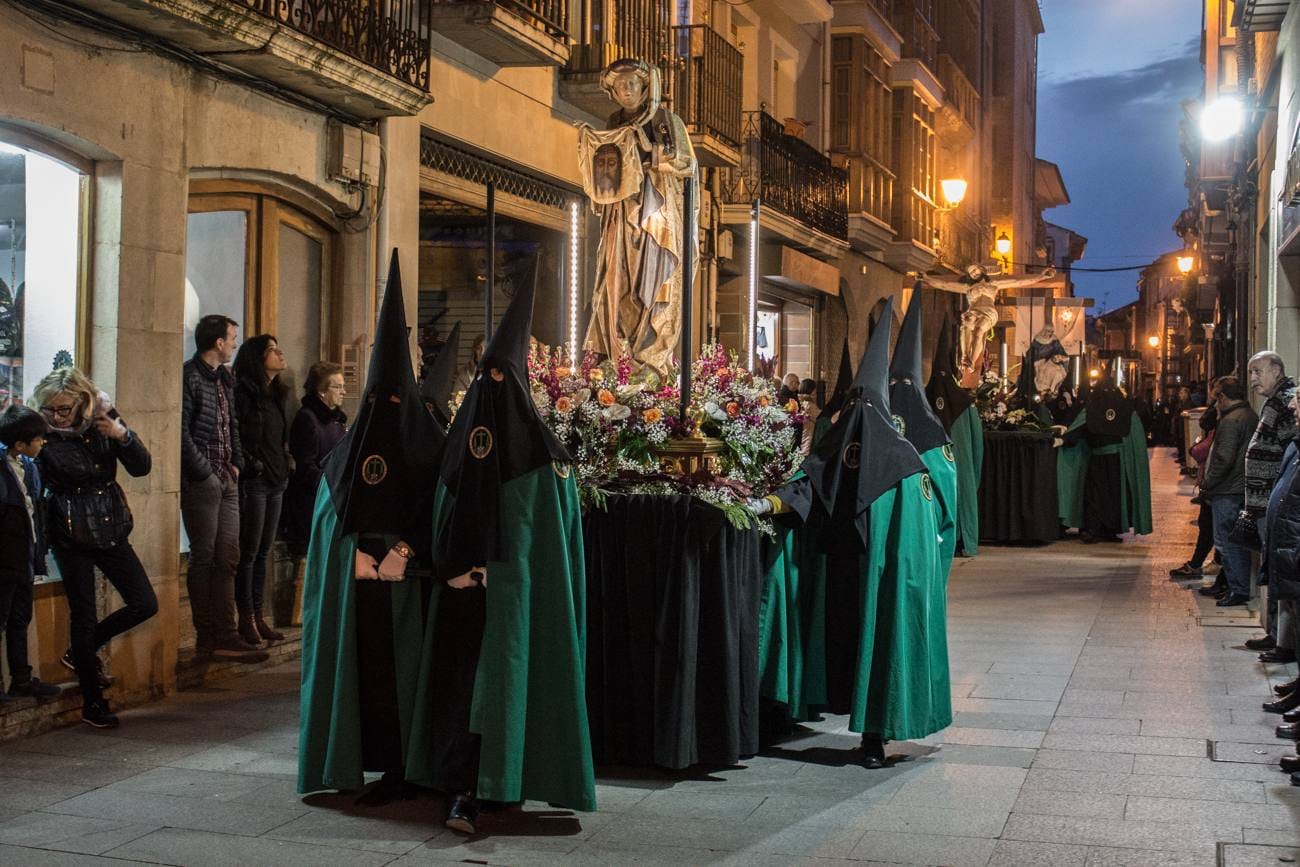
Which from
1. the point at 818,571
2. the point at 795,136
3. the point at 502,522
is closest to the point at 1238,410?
Answer: the point at 818,571

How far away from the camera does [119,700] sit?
341 inches

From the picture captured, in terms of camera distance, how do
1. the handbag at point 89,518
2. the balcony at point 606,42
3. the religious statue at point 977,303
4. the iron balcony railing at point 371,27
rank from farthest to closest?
the religious statue at point 977,303 < the balcony at point 606,42 < the iron balcony railing at point 371,27 < the handbag at point 89,518

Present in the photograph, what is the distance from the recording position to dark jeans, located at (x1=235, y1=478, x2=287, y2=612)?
9.86m

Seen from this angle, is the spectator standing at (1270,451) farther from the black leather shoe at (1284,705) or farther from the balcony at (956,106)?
the balcony at (956,106)

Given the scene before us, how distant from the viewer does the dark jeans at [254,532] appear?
9.86m

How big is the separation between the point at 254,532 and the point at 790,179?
13.5m

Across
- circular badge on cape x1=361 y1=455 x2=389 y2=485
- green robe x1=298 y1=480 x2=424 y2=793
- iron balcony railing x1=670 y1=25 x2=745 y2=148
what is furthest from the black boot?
iron balcony railing x1=670 y1=25 x2=745 y2=148

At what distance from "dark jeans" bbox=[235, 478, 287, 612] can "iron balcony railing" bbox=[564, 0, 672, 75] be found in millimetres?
6514

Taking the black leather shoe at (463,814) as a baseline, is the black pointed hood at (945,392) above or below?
above

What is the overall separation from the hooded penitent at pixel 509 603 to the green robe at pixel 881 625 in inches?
60.9

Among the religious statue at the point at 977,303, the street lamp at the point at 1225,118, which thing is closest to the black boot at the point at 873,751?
the street lamp at the point at 1225,118

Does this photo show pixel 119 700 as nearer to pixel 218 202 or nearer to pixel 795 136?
pixel 218 202

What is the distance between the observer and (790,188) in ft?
72.3

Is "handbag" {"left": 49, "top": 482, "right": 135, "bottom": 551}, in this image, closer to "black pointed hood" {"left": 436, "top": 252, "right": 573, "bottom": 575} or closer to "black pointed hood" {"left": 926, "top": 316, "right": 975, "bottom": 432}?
"black pointed hood" {"left": 436, "top": 252, "right": 573, "bottom": 575}
